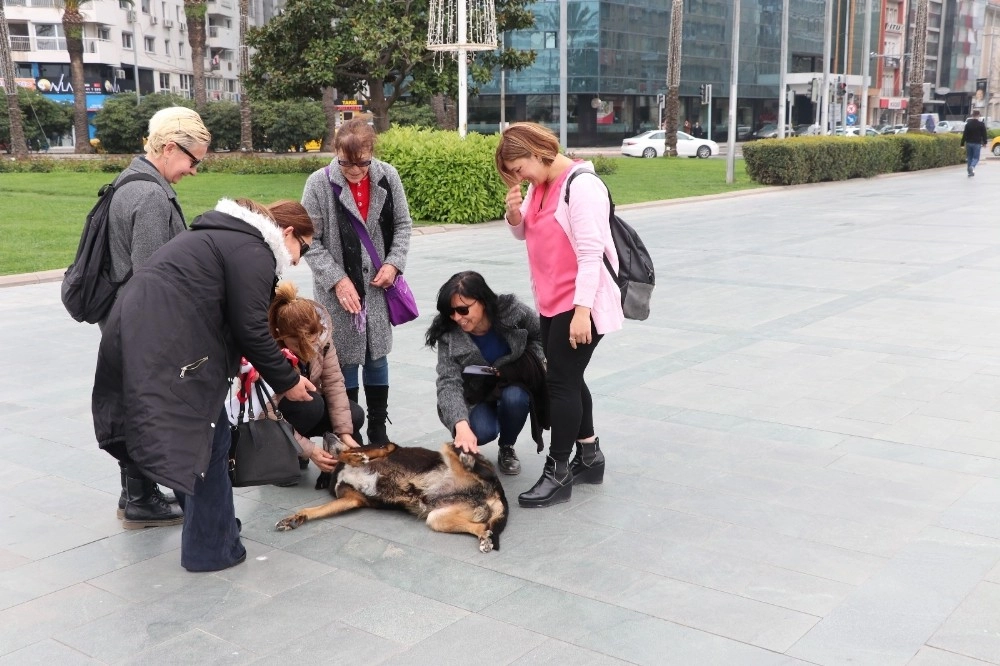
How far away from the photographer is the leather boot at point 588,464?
4770mm

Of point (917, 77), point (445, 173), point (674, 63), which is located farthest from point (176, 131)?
point (917, 77)

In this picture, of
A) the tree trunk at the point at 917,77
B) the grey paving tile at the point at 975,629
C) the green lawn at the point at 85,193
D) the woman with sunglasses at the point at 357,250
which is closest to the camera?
the grey paving tile at the point at 975,629

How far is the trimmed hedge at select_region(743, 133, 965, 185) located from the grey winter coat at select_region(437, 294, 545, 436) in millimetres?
21013

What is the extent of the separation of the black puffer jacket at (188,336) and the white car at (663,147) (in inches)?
1504

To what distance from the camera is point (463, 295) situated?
15.2 feet

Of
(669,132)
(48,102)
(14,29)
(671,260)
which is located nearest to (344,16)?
(671,260)

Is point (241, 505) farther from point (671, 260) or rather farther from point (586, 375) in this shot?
point (671, 260)

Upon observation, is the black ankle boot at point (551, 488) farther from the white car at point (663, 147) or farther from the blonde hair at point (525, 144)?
the white car at point (663, 147)

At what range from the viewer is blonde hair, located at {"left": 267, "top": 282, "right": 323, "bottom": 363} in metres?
4.50

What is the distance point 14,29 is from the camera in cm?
5638

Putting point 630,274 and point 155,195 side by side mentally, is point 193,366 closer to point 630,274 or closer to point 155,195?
point 155,195

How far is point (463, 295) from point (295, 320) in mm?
752

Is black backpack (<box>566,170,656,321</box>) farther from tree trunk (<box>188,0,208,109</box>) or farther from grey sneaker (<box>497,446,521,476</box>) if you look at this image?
tree trunk (<box>188,0,208,109</box>)

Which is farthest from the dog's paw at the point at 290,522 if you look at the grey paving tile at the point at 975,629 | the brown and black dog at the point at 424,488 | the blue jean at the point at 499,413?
the grey paving tile at the point at 975,629
